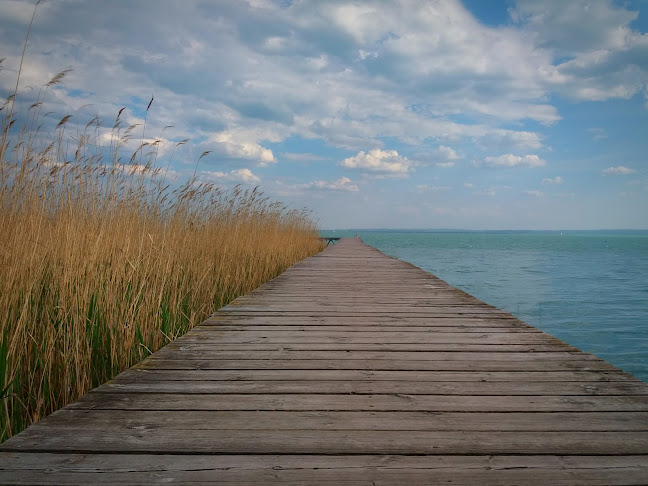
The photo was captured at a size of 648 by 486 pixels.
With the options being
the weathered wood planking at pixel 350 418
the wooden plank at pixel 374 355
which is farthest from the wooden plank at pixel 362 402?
the wooden plank at pixel 374 355

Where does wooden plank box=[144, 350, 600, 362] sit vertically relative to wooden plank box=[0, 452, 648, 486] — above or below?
above

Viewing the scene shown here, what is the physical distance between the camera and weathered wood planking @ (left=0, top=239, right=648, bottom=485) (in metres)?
1.17

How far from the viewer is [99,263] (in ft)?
8.65

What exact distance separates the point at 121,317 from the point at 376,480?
165 centimetres

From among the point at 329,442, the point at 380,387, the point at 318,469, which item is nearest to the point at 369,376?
the point at 380,387

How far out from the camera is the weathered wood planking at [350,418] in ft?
3.85

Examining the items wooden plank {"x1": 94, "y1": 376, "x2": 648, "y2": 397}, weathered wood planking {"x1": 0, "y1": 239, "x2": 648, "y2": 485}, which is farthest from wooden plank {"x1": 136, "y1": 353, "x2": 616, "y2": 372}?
wooden plank {"x1": 94, "y1": 376, "x2": 648, "y2": 397}

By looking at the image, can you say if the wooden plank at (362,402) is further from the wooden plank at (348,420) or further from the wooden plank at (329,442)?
the wooden plank at (329,442)

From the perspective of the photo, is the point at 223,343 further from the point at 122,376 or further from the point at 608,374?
the point at 608,374

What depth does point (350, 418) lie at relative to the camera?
1491 millimetres

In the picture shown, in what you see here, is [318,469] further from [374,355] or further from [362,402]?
[374,355]

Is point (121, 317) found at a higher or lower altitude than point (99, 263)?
lower

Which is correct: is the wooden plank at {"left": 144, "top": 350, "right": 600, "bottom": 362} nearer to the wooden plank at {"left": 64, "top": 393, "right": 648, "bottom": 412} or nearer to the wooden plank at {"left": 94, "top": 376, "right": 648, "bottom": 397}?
the wooden plank at {"left": 94, "top": 376, "right": 648, "bottom": 397}

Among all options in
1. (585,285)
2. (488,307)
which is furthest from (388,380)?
(585,285)
